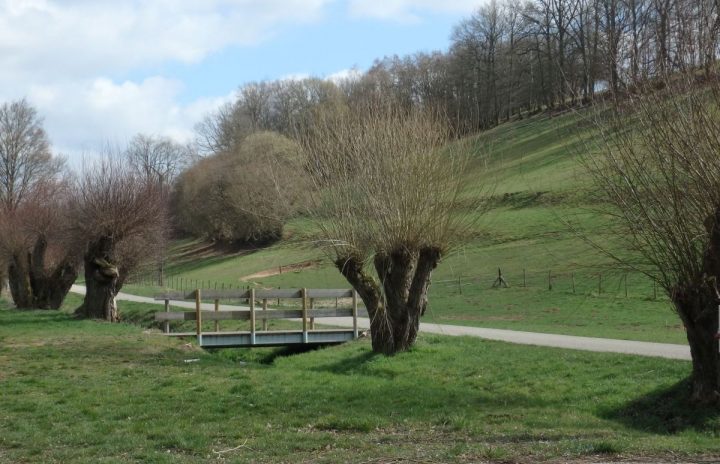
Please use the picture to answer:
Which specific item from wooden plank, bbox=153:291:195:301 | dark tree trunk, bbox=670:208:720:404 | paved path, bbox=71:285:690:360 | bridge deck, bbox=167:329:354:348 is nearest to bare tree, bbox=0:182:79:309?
wooden plank, bbox=153:291:195:301

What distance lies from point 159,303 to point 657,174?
32.7 m

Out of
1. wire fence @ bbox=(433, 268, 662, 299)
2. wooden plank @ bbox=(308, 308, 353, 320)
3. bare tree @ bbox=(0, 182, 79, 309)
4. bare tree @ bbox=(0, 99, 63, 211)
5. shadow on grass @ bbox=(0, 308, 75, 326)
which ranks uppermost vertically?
bare tree @ bbox=(0, 99, 63, 211)

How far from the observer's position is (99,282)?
3056 cm

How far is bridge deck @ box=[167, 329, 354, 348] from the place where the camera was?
23500 mm

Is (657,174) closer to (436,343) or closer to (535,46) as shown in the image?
(436,343)

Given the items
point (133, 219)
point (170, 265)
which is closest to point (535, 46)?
point (170, 265)

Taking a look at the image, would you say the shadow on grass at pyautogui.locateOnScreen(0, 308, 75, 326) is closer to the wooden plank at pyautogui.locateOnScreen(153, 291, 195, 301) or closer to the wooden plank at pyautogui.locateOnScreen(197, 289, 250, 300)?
the wooden plank at pyautogui.locateOnScreen(153, 291, 195, 301)

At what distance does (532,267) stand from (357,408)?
3399 cm

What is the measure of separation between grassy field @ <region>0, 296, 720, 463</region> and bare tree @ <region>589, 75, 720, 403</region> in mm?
1302

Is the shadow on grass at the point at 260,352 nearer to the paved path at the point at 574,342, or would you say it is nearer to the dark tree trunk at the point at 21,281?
the paved path at the point at 574,342

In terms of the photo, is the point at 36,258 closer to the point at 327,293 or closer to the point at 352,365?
the point at 327,293

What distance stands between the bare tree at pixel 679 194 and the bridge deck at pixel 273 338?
13.0 metres

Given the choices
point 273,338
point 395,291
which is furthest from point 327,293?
point 395,291

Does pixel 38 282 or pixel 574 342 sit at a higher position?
pixel 38 282
